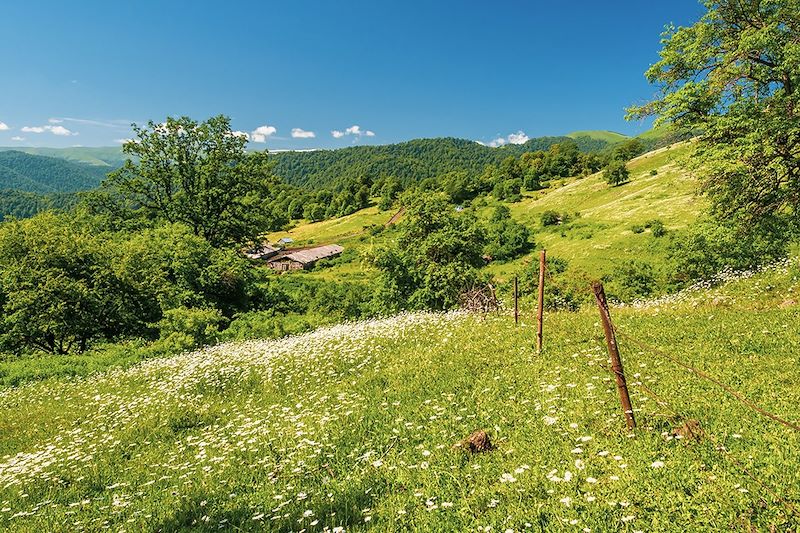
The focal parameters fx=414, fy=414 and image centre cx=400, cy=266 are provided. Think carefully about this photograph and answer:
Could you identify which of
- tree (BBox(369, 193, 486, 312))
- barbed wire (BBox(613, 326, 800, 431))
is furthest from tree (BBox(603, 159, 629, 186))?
barbed wire (BBox(613, 326, 800, 431))

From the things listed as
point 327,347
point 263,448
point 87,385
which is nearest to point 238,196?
point 87,385

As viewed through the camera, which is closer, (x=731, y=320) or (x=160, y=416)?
(x=160, y=416)

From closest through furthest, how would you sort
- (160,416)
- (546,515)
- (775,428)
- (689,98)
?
(546,515) → (775,428) → (160,416) → (689,98)

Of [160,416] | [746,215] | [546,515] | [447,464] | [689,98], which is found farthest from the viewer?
[746,215]

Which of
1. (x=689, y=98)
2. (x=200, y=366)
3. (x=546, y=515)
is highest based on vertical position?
(x=689, y=98)

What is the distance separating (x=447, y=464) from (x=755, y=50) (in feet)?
62.5

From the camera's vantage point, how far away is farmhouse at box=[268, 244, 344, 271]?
105 m

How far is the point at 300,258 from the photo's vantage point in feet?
350

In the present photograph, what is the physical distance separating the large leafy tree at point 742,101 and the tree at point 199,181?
1103 inches

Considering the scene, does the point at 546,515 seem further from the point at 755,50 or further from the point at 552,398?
the point at 755,50

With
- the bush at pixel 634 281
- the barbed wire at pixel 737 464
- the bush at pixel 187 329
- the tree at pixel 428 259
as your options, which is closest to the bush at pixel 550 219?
the bush at pixel 634 281

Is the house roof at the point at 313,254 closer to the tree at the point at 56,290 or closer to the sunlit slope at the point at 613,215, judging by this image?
the sunlit slope at the point at 613,215

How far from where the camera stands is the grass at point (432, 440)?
530 cm

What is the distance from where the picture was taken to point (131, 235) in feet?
104
